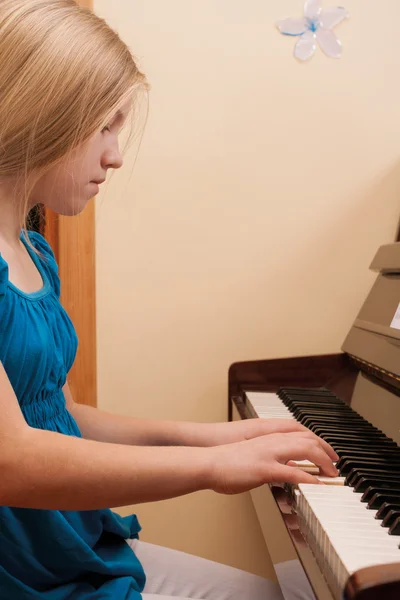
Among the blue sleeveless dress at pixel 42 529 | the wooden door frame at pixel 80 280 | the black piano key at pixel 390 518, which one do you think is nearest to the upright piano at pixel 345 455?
the black piano key at pixel 390 518

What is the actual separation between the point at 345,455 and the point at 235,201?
1.04m

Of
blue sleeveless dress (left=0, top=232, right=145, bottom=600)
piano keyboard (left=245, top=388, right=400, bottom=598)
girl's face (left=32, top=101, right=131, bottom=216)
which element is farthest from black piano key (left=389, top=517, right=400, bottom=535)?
girl's face (left=32, top=101, right=131, bottom=216)

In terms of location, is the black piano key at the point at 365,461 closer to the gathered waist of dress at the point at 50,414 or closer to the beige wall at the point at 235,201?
the gathered waist of dress at the point at 50,414

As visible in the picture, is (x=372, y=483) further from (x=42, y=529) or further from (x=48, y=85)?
(x=48, y=85)

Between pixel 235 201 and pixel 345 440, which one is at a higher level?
pixel 235 201

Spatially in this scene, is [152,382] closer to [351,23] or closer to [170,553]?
[170,553]

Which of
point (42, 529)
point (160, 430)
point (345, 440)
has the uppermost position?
point (345, 440)

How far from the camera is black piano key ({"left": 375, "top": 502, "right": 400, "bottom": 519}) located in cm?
72

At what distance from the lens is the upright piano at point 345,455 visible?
0.63 metres

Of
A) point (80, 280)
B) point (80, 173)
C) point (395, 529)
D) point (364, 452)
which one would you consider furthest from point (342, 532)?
point (80, 280)

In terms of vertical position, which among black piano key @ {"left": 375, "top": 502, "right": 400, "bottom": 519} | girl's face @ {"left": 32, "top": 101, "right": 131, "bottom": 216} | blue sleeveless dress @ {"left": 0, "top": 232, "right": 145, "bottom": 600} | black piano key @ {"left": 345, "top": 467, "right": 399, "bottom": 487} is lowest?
blue sleeveless dress @ {"left": 0, "top": 232, "right": 145, "bottom": 600}

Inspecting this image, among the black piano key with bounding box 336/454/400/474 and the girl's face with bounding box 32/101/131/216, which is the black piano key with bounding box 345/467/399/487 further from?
the girl's face with bounding box 32/101/131/216

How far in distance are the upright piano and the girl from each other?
0.19ft

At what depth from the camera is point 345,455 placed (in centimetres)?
93
